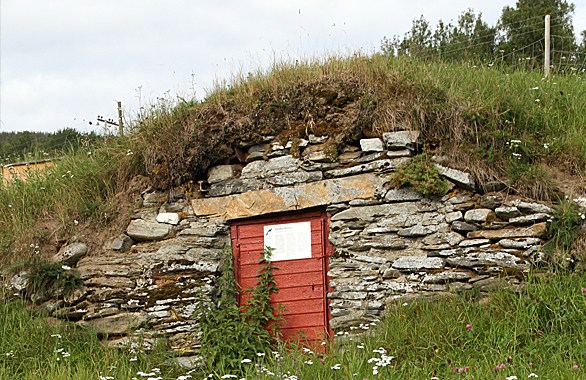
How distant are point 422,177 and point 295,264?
1815 millimetres

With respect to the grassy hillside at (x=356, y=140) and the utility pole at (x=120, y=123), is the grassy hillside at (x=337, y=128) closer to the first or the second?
the grassy hillside at (x=356, y=140)

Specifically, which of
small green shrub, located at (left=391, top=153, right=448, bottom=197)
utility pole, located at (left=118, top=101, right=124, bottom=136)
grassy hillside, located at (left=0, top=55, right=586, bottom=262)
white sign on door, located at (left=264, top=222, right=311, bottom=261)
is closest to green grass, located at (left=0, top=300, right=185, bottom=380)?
grassy hillside, located at (left=0, top=55, right=586, bottom=262)

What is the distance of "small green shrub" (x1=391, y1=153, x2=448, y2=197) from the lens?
6.69 m

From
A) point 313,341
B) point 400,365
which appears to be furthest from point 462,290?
point 313,341

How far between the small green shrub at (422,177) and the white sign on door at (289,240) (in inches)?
48.3

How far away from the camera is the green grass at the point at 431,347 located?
202 inches

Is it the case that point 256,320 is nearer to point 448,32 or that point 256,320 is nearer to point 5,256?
point 5,256

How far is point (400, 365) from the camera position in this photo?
5.50 metres

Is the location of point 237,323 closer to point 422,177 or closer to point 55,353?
point 55,353

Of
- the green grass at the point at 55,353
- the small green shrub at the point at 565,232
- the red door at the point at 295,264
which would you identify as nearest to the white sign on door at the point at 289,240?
the red door at the point at 295,264

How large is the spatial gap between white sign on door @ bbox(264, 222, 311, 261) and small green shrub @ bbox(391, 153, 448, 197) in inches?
48.3

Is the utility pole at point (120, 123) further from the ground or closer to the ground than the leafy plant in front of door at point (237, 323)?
further from the ground

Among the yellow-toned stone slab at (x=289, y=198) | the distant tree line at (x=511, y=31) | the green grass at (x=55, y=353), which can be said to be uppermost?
the distant tree line at (x=511, y=31)

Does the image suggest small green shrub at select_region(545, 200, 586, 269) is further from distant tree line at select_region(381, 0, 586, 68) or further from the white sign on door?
distant tree line at select_region(381, 0, 586, 68)
